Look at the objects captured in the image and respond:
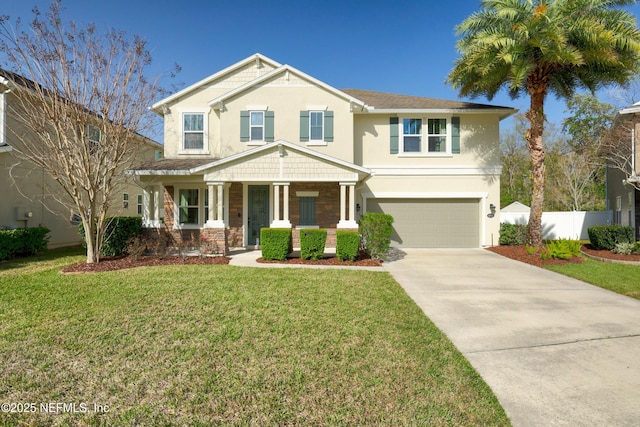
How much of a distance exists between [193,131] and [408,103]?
988cm

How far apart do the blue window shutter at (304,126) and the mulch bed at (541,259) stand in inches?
362

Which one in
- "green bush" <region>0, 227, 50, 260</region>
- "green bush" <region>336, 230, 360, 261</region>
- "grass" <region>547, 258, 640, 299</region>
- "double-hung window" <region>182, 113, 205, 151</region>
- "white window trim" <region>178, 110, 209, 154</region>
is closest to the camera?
"grass" <region>547, 258, 640, 299</region>

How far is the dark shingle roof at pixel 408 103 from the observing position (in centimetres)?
1445

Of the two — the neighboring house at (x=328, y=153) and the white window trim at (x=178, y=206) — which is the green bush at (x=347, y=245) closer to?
the neighboring house at (x=328, y=153)

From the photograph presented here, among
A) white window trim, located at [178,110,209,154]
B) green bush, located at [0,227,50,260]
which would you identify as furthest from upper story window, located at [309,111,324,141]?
green bush, located at [0,227,50,260]

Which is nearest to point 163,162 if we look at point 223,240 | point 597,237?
point 223,240

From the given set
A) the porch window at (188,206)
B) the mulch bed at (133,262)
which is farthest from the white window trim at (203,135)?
the mulch bed at (133,262)

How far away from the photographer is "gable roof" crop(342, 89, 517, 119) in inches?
556

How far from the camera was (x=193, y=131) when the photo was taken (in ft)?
47.2

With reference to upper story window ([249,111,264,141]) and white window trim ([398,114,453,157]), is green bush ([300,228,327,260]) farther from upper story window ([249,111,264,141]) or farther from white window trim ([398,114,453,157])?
white window trim ([398,114,453,157])

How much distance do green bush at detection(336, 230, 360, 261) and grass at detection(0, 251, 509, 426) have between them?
370 cm

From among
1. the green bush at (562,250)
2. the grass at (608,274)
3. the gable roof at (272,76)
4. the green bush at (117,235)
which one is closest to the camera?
the grass at (608,274)

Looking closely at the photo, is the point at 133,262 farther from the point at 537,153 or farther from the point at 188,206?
the point at 537,153

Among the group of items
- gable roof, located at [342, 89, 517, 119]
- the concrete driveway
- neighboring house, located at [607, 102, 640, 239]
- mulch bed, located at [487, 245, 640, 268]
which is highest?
gable roof, located at [342, 89, 517, 119]
